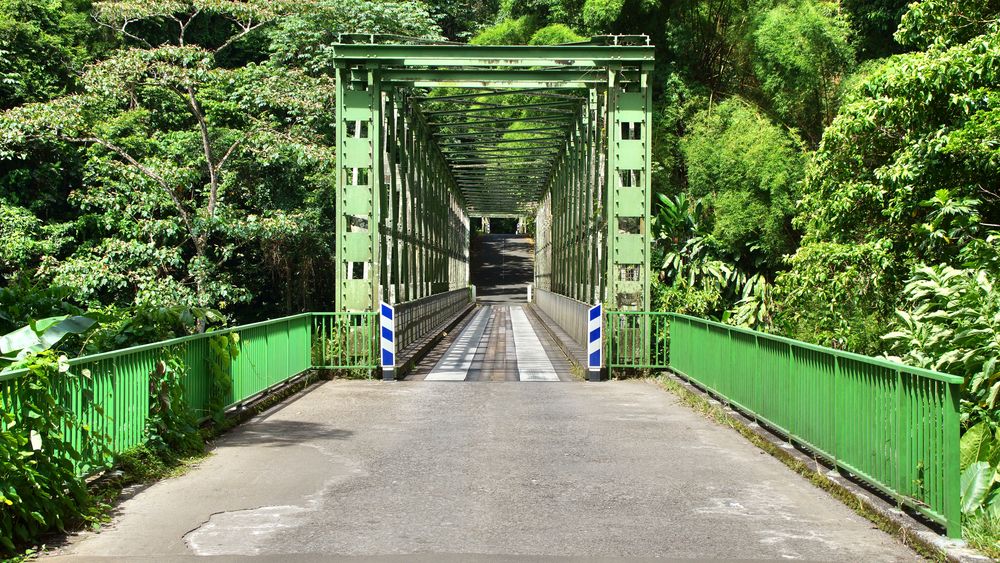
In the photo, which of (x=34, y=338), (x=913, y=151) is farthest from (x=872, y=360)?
(x=913, y=151)

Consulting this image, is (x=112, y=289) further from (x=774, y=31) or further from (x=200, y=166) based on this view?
(x=774, y=31)

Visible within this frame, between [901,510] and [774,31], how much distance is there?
82.8ft

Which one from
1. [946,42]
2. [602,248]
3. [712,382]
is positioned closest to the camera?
[712,382]

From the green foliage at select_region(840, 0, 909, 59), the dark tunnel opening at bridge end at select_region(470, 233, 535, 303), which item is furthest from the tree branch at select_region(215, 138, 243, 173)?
the dark tunnel opening at bridge end at select_region(470, 233, 535, 303)

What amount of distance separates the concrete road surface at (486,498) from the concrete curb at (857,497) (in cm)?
10

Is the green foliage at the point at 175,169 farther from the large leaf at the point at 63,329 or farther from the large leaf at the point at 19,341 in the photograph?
the large leaf at the point at 19,341

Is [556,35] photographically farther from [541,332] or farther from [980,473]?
[980,473]

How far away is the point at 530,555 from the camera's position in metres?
5.02

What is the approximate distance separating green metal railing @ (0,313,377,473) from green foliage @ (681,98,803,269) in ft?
50.1

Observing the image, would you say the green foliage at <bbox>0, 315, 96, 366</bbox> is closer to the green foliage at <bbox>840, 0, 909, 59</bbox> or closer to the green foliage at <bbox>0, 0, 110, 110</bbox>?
the green foliage at <bbox>0, 0, 110, 110</bbox>

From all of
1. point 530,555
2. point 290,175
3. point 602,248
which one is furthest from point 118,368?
point 290,175

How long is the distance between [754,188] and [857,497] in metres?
22.2

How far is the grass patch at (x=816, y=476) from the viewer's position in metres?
5.17

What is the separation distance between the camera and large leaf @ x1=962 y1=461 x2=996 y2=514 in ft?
16.6
